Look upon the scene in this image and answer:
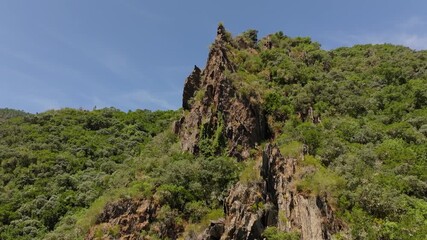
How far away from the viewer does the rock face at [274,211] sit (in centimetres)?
3462

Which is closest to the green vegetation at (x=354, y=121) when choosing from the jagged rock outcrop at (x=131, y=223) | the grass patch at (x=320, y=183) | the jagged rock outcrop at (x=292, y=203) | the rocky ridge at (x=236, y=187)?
the grass patch at (x=320, y=183)

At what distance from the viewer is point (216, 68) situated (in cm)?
5697

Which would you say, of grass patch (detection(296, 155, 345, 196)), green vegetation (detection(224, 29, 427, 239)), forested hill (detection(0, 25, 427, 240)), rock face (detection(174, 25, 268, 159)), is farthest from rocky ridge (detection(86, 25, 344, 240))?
green vegetation (detection(224, 29, 427, 239))

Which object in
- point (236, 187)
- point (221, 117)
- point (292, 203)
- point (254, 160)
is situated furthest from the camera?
point (221, 117)

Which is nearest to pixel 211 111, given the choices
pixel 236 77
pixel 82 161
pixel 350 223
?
pixel 236 77

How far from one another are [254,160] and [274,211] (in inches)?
423

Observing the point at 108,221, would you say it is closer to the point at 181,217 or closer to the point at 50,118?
the point at 181,217

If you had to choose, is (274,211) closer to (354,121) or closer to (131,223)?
(131,223)

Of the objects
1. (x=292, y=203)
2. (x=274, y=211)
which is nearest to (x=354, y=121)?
(x=292, y=203)

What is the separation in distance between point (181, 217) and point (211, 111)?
16309 mm

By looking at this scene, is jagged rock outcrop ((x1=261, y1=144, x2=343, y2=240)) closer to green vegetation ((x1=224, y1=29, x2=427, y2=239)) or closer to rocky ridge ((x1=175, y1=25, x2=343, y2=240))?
rocky ridge ((x1=175, y1=25, x2=343, y2=240))

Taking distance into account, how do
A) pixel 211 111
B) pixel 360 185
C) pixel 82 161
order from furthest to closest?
pixel 82 161 < pixel 211 111 < pixel 360 185

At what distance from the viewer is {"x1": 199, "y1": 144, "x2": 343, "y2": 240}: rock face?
114ft

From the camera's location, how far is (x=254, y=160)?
4722 centimetres
